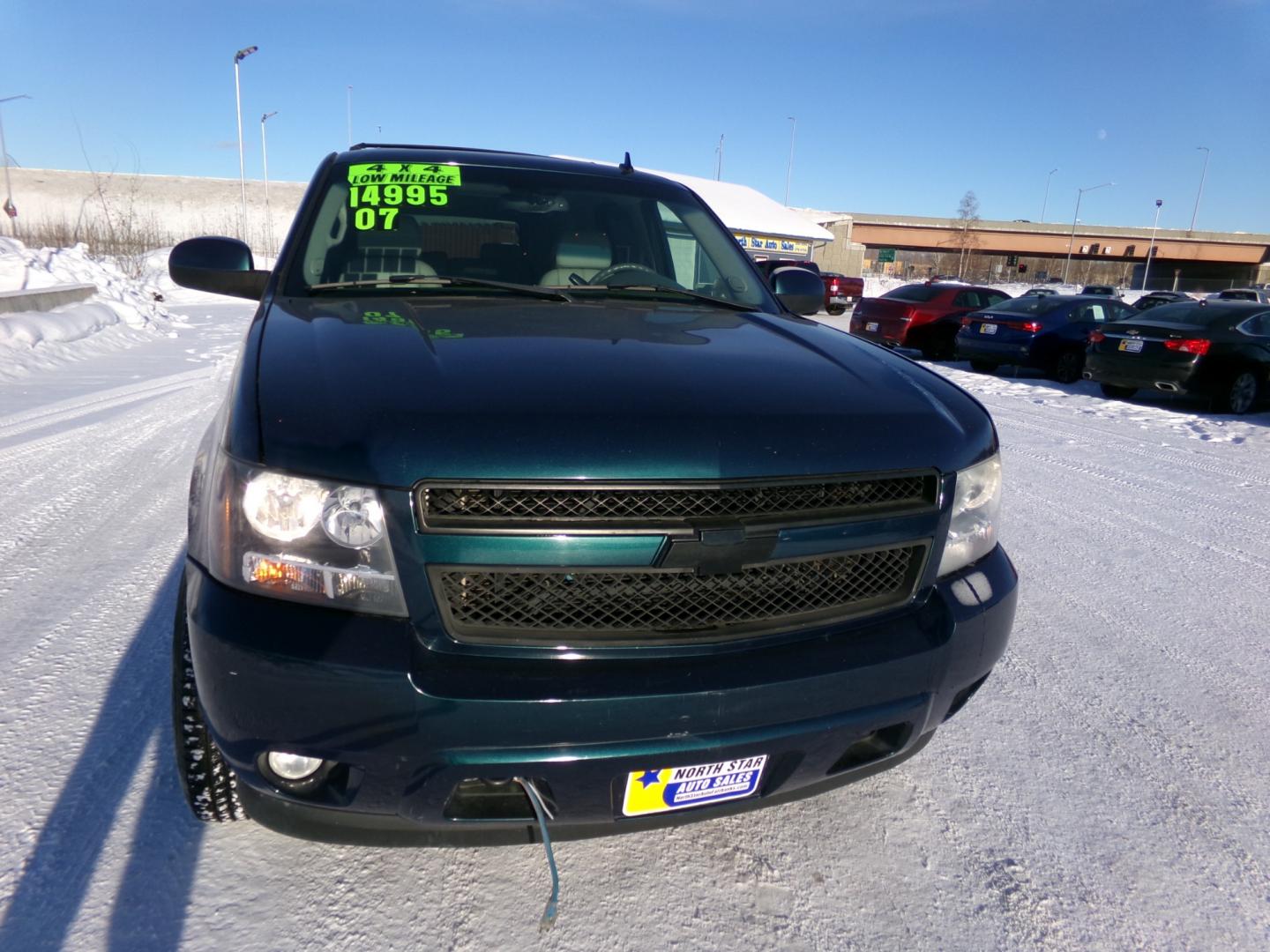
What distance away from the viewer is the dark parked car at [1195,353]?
9.61 meters

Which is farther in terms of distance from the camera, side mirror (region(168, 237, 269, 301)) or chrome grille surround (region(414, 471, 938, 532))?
side mirror (region(168, 237, 269, 301))

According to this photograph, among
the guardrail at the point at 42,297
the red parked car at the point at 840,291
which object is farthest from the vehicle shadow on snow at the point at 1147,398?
the red parked car at the point at 840,291

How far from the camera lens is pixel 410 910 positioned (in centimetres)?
183

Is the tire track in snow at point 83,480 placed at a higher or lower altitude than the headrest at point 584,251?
lower

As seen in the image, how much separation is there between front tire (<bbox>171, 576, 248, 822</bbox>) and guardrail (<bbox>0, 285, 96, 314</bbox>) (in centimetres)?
979

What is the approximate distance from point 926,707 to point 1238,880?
3.15ft

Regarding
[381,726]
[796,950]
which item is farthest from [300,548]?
[796,950]

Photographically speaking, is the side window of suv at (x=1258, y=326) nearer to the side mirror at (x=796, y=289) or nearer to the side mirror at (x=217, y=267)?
the side mirror at (x=796, y=289)

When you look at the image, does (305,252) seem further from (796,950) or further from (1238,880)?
(1238,880)

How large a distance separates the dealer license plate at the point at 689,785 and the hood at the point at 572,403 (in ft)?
1.90

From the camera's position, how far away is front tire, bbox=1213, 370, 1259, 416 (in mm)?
9594

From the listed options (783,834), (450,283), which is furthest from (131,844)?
(450,283)

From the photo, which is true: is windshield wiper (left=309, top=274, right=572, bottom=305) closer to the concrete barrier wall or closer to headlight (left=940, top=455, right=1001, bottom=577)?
headlight (left=940, top=455, right=1001, bottom=577)

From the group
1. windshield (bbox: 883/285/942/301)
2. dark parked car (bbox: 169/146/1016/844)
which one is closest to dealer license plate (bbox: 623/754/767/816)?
dark parked car (bbox: 169/146/1016/844)
